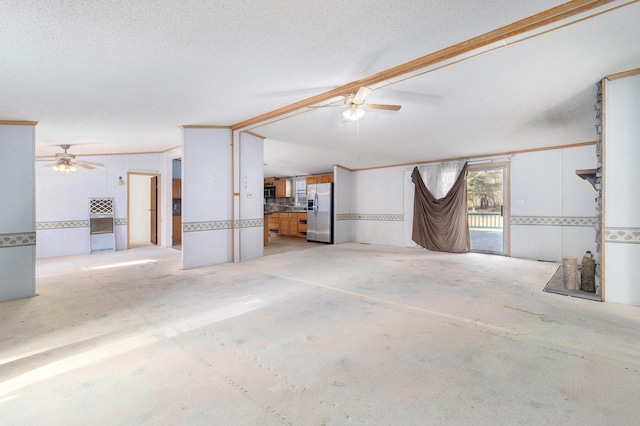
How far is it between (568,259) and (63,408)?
5.04 meters

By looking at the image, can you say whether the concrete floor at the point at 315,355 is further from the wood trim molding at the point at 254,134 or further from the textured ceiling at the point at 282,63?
the wood trim molding at the point at 254,134

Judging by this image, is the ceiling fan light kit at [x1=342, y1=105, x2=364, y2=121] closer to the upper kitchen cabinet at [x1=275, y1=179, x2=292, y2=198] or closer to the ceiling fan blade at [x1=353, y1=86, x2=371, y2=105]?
the ceiling fan blade at [x1=353, y1=86, x2=371, y2=105]

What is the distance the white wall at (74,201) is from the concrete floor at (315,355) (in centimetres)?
302

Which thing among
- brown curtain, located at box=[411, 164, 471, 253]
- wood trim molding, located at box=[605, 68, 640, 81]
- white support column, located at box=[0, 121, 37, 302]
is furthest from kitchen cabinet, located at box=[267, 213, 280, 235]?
wood trim molding, located at box=[605, 68, 640, 81]

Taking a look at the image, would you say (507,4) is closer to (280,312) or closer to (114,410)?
(280,312)

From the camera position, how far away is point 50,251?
246 inches

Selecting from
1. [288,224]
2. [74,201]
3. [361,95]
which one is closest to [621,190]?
[361,95]

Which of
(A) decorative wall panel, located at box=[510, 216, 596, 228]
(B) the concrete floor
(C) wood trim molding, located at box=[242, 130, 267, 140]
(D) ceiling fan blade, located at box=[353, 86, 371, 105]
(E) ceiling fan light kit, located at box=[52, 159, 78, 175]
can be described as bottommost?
(B) the concrete floor

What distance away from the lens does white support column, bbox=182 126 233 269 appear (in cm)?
502

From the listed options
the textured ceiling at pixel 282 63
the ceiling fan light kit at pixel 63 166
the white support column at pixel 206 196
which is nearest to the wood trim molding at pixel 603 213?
the textured ceiling at pixel 282 63

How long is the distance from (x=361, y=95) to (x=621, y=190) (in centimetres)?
303

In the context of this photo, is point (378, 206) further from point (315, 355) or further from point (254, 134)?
point (315, 355)

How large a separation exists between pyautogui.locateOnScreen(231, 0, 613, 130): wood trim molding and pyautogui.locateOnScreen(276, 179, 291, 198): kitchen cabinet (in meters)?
6.93

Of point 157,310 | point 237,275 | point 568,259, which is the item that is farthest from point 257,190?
point 568,259
